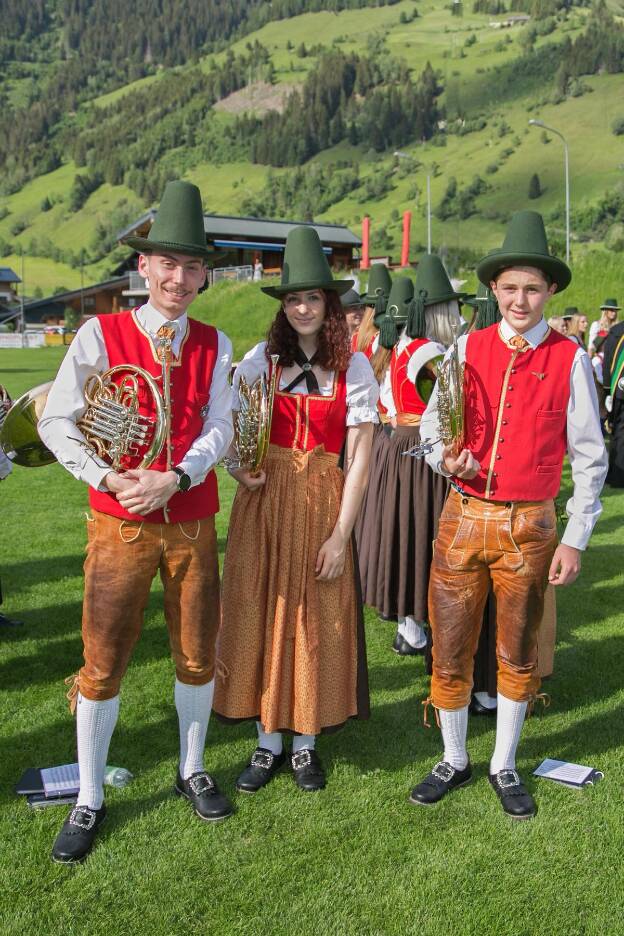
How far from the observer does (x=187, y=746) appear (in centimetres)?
371

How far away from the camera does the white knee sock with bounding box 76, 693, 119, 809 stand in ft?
11.1

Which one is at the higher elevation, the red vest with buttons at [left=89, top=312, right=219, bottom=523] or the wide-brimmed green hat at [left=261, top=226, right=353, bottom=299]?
the wide-brimmed green hat at [left=261, top=226, right=353, bottom=299]

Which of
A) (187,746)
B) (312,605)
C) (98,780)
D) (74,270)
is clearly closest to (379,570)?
(312,605)


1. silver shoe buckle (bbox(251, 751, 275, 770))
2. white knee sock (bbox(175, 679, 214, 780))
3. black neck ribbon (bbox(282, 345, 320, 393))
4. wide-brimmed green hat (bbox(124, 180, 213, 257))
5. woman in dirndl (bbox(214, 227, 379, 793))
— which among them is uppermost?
wide-brimmed green hat (bbox(124, 180, 213, 257))

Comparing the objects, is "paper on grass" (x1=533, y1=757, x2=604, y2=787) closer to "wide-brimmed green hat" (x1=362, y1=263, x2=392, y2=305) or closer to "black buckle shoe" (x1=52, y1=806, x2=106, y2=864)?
"black buckle shoe" (x1=52, y1=806, x2=106, y2=864)

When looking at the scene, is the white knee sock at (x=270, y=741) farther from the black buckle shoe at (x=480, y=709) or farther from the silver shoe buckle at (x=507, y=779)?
the black buckle shoe at (x=480, y=709)

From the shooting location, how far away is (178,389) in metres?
3.31

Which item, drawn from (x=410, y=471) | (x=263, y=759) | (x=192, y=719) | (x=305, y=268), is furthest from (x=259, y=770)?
(x=305, y=268)

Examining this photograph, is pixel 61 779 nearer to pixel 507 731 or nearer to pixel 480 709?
pixel 507 731

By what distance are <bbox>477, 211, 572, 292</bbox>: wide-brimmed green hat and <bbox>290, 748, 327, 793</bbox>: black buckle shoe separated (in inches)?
94.5

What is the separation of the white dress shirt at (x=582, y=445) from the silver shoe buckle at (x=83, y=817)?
2.07m

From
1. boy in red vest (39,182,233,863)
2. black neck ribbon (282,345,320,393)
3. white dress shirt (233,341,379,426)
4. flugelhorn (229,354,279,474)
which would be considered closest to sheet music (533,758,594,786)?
boy in red vest (39,182,233,863)

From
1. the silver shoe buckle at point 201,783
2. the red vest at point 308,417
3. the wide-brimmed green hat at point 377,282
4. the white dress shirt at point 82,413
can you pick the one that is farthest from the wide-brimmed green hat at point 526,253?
the wide-brimmed green hat at point 377,282

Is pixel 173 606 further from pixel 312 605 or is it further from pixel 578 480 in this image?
pixel 578 480
